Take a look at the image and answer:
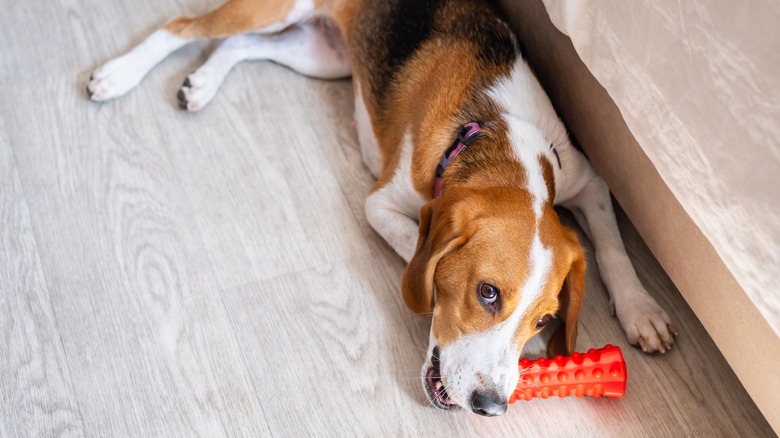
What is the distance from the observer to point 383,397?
7.77 feet

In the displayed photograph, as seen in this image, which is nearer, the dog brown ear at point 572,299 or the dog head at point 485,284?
the dog head at point 485,284

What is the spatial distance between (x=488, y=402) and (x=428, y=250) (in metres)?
0.42

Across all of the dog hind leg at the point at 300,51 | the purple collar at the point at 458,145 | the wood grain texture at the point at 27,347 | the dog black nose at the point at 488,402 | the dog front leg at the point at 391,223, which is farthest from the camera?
the dog hind leg at the point at 300,51

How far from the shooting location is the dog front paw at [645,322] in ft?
8.23

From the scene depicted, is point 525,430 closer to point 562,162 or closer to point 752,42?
point 562,162

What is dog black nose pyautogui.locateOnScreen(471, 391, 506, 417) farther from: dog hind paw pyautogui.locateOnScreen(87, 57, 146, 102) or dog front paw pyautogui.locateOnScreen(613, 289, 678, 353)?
dog hind paw pyautogui.locateOnScreen(87, 57, 146, 102)

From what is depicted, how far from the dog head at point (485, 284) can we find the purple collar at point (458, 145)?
255 millimetres

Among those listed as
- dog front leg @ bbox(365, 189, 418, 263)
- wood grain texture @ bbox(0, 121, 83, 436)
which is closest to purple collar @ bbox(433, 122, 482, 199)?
dog front leg @ bbox(365, 189, 418, 263)

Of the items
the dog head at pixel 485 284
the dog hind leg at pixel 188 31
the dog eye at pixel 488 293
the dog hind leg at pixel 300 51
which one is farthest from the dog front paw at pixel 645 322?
the dog hind leg at pixel 188 31

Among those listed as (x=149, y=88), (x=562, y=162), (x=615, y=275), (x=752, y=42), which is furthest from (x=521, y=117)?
(x=149, y=88)

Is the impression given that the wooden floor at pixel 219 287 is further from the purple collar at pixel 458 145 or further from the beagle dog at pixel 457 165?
the purple collar at pixel 458 145

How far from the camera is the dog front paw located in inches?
98.8

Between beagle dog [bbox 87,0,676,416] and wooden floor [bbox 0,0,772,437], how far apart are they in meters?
0.10

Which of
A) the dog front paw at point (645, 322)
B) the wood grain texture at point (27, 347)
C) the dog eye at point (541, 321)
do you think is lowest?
the wood grain texture at point (27, 347)
